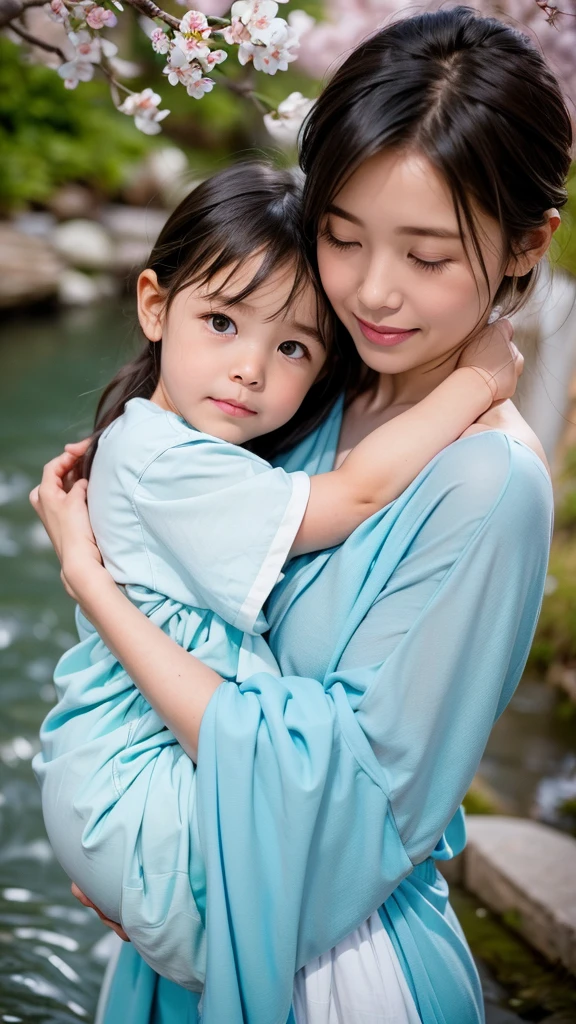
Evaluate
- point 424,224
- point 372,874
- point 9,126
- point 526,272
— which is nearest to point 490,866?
point 372,874

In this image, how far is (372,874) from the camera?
1542 millimetres

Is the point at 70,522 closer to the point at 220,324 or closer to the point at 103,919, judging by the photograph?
the point at 220,324

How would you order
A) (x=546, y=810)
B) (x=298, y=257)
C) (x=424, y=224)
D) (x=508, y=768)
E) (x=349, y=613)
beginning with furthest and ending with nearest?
(x=508, y=768) → (x=546, y=810) → (x=298, y=257) → (x=349, y=613) → (x=424, y=224)

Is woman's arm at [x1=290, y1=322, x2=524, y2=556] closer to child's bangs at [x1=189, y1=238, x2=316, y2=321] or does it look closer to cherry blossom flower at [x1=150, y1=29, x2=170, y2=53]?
child's bangs at [x1=189, y1=238, x2=316, y2=321]

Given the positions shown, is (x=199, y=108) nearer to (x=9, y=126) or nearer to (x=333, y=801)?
(x=9, y=126)

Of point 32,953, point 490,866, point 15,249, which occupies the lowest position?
point 32,953

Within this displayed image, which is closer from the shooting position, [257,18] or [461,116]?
[461,116]

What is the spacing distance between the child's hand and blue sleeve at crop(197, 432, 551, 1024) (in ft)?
0.60

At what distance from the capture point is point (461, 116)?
1.44 m

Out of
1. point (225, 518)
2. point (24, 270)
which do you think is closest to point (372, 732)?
point (225, 518)

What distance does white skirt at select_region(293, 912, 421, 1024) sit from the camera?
5.23 feet

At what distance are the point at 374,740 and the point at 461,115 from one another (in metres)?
0.93

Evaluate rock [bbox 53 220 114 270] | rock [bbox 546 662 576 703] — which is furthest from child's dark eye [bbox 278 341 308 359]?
rock [bbox 53 220 114 270]

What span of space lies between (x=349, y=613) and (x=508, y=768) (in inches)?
109
